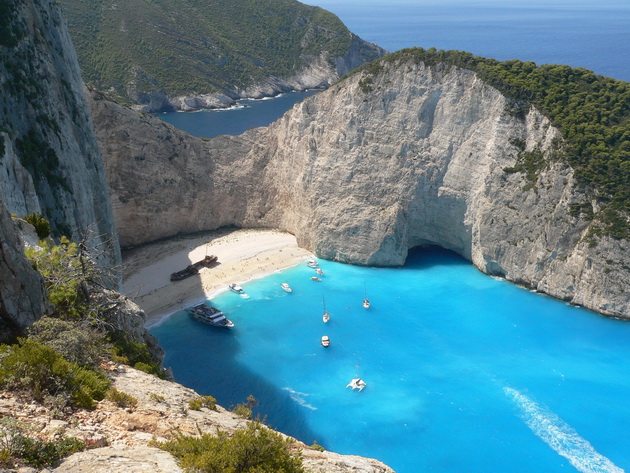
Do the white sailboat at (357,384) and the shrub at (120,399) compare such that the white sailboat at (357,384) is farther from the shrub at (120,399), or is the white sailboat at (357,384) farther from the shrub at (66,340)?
the shrub at (120,399)

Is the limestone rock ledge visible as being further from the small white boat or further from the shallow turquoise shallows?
the small white boat

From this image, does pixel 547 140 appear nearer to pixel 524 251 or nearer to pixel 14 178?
pixel 524 251

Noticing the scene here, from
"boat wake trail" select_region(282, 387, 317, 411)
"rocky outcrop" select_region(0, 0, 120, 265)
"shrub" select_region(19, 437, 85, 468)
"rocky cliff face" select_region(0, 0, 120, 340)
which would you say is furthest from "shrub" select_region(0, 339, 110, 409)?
"boat wake trail" select_region(282, 387, 317, 411)

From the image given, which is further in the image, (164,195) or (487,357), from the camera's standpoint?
(164,195)

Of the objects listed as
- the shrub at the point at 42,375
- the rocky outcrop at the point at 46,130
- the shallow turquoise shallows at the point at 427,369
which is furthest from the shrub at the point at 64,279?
the shallow turquoise shallows at the point at 427,369

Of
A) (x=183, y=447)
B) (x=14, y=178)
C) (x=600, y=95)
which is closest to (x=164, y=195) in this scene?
(x=14, y=178)

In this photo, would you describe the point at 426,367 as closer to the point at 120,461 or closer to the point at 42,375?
the point at 42,375
